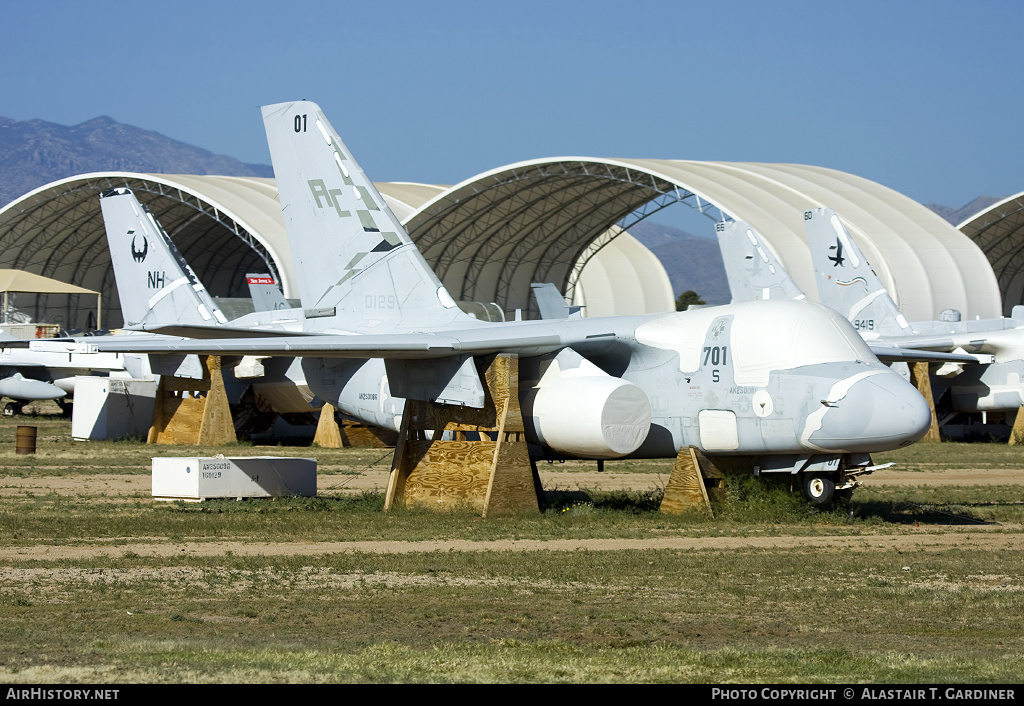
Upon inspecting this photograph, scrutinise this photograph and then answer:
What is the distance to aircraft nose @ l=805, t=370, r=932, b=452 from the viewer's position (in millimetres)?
14812

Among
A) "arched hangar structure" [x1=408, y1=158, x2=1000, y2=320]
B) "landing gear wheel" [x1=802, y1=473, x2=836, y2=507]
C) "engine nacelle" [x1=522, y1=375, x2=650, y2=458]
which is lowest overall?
"landing gear wheel" [x1=802, y1=473, x2=836, y2=507]

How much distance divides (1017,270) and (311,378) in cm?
6358

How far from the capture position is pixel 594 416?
53.3 feet

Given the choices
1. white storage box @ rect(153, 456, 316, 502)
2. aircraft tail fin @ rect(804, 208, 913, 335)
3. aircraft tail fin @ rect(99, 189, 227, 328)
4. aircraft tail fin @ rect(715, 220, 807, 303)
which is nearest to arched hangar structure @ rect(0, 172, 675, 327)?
aircraft tail fin @ rect(99, 189, 227, 328)

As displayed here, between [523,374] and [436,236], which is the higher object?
[436,236]

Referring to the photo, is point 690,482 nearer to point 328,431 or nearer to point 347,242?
point 347,242

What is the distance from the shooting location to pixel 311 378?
19969 mm

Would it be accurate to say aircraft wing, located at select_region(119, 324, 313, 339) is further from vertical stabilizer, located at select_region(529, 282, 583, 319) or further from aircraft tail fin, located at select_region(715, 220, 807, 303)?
vertical stabilizer, located at select_region(529, 282, 583, 319)

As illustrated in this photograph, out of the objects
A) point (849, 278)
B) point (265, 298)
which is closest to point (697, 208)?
point (849, 278)

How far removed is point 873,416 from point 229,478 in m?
10.2

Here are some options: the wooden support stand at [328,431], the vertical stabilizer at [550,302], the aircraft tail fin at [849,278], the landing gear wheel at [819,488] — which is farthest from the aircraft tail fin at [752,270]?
the landing gear wheel at [819,488]

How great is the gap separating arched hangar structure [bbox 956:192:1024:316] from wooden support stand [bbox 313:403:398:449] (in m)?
38.0
